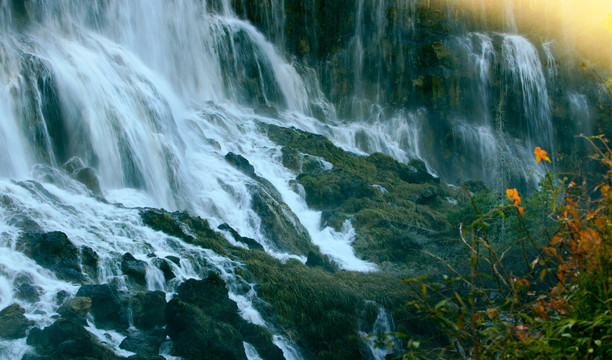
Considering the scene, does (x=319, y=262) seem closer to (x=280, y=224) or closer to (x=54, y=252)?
(x=280, y=224)

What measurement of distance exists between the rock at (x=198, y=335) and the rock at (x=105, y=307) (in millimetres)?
637

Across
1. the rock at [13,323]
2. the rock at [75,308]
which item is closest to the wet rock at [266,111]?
the rock at [75,308]

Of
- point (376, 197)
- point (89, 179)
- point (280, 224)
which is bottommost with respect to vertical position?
point (376, 197)

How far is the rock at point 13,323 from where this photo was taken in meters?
8.69

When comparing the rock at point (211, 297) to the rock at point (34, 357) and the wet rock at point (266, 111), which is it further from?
the wet rock at point (266, 111)

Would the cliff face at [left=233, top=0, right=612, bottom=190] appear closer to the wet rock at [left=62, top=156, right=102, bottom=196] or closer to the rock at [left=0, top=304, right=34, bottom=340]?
the wet rock at [left=62, top=156, right=102, bottom=196]

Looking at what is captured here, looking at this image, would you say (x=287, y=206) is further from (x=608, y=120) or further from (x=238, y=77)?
(x=608, y=120)

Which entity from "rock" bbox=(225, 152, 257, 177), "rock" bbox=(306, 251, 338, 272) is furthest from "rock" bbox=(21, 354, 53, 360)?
"rock" bbox=(225, 152, 257, 177)

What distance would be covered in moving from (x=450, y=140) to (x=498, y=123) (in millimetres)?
2489

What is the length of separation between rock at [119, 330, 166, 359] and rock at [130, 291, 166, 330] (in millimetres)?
225

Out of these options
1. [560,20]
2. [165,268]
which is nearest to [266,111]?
[165,268]

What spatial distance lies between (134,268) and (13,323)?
232 cm

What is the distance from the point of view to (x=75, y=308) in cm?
934

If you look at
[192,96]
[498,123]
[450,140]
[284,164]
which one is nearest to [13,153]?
[284,164]
